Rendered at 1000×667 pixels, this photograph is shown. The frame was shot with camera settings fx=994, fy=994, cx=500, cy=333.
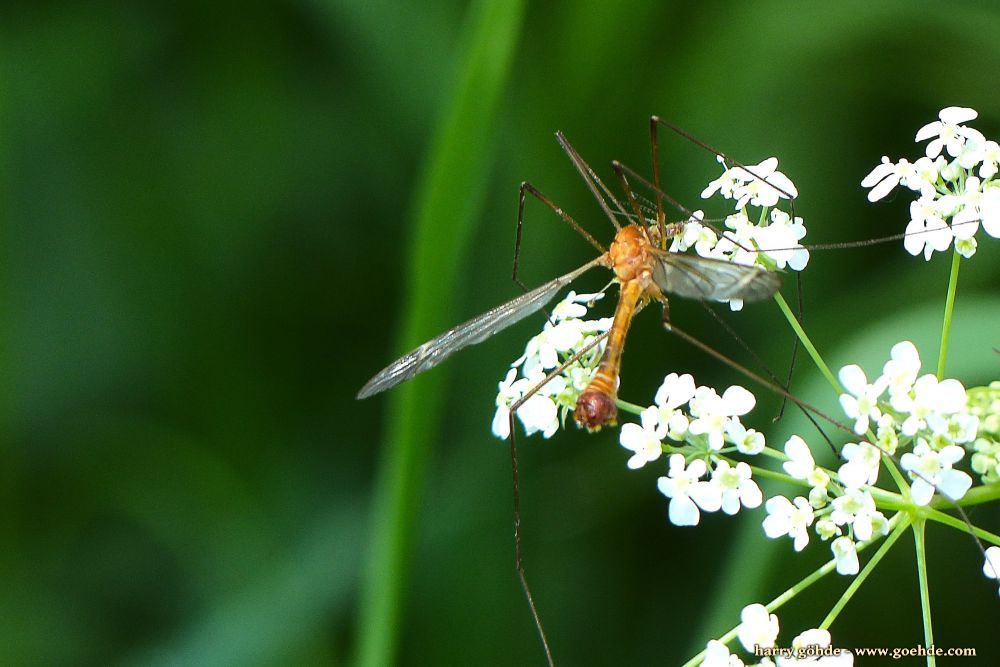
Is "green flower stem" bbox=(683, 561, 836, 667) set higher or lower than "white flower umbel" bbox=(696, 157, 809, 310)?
lower

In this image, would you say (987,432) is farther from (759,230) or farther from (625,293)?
(625,293)

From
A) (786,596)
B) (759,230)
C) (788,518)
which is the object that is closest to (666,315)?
(759,230)

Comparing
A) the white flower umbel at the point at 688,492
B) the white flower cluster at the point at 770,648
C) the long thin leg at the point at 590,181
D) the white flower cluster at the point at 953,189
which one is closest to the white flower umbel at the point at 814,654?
the white flower cluster at the point at 770,648

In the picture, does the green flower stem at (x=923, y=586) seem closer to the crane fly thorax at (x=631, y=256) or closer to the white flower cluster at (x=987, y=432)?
the white flower cluster at (x=987, y=432)

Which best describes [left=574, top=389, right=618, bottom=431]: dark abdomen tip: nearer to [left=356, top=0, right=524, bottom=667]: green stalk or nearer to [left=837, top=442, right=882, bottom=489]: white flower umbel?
[left=837, top=442, right=882, bottom=489]: white flower umbel

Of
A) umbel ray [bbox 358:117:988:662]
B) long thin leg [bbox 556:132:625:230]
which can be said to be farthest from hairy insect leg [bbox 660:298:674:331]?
long thin leg [bbox 556:132:625:230]

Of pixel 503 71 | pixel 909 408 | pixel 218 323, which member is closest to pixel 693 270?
pixel 909 408
